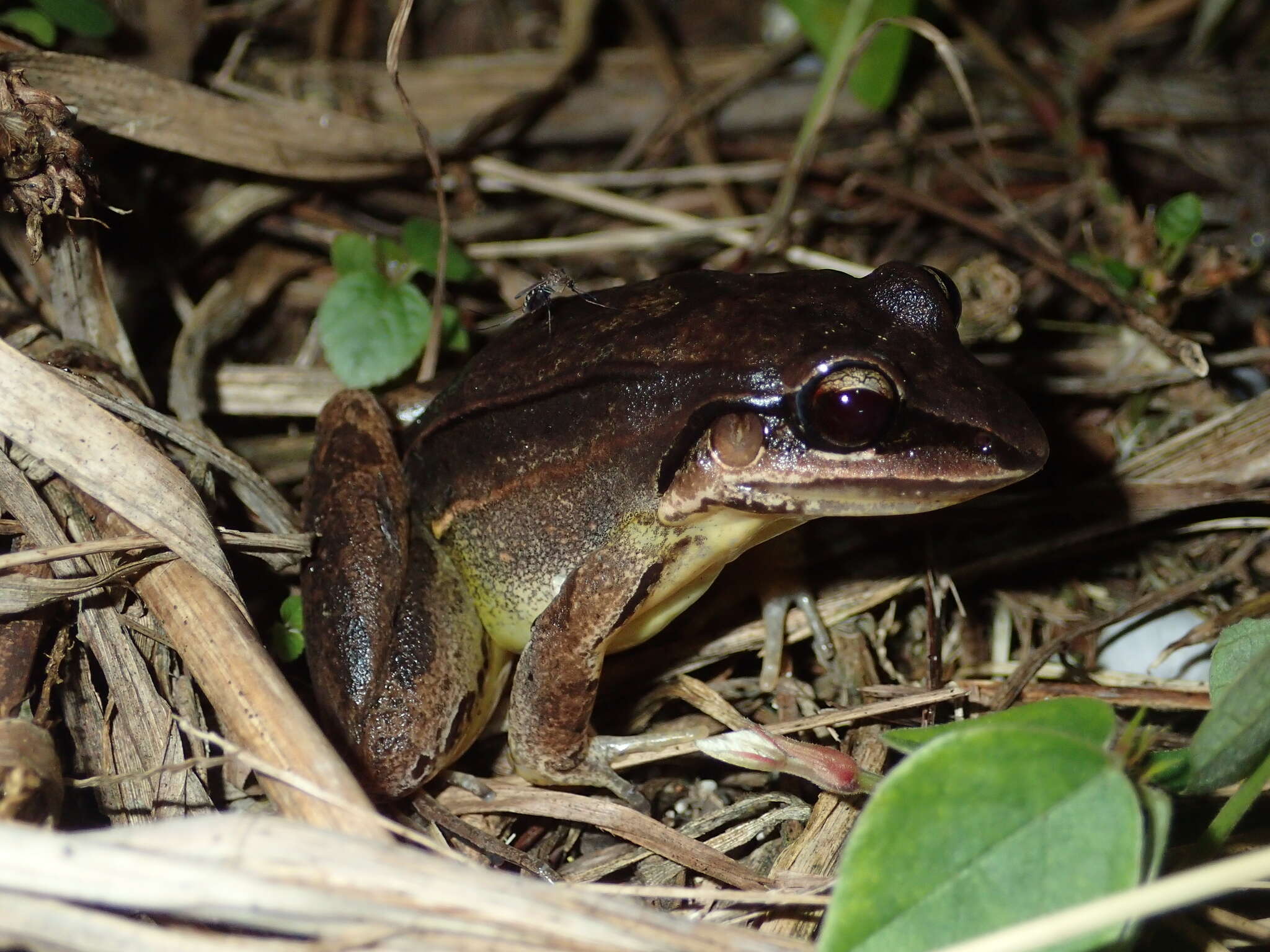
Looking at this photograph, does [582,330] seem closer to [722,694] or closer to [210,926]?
[722,694]

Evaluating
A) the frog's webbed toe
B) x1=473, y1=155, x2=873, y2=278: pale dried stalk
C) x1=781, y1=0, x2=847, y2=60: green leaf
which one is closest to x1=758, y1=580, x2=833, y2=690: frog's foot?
the frog's webbed toe

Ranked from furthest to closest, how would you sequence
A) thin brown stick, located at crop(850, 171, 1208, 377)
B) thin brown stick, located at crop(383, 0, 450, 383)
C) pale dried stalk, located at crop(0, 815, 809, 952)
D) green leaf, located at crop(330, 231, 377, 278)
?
green leaf, located at crop(330, 231, 377, 278)
thin brown stick, located at crop(850, 171, 1208, 377)
thin brown stick, located at crop(383, 0, 450, 383)
pale dried stalk, located at crop(0, 815, 809, 952)

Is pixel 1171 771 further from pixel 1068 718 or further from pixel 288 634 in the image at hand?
pixel 288 634

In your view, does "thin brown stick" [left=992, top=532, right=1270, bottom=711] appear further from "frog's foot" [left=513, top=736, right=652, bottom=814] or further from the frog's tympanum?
"frog's foot" [left=513, top=736, right=652, bottom=814]

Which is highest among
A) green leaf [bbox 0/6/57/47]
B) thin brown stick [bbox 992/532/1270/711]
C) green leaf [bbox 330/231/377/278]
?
green leaf [bbox 0/6/57/47]

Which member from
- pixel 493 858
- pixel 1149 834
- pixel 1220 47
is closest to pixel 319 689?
pixel 493 858
